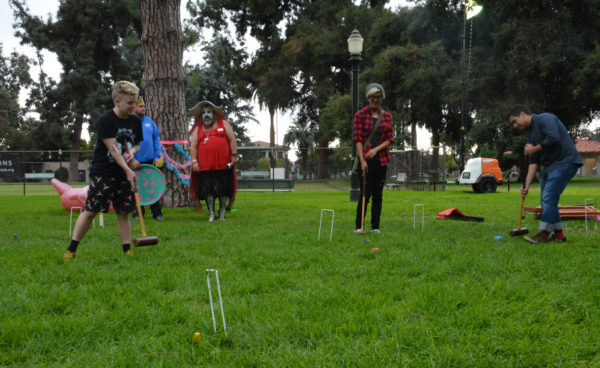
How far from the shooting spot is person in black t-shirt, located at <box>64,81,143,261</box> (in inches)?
169

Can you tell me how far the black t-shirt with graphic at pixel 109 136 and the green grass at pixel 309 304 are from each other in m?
0.88

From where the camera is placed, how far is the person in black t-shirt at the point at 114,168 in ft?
14.1

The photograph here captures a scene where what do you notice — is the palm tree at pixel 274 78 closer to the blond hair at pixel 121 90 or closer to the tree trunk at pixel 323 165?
the tree trunk at pixel 323 165

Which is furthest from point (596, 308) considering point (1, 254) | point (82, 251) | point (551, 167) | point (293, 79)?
point (293, 79)

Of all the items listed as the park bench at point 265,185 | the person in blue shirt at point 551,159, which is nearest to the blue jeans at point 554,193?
the person in blue shirt at point 551,159

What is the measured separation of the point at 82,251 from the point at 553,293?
4.44 m

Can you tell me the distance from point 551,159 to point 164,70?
7.41 m

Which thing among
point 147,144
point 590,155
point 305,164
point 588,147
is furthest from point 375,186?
point 590,155

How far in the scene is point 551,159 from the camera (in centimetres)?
516

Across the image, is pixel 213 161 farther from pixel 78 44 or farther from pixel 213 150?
pixel 78 44

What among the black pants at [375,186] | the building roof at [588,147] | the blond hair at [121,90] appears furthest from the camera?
the building roof at [588,147]

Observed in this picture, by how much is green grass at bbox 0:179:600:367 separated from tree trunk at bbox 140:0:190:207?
4389 mm

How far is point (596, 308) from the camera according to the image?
2758 millimetres

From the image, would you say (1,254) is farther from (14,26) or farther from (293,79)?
(14,26)
